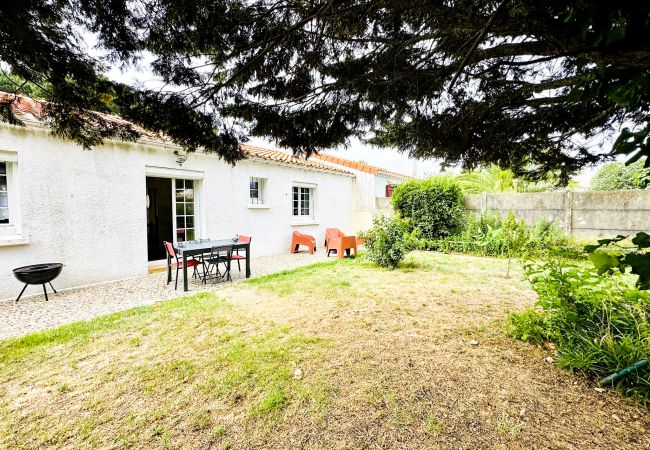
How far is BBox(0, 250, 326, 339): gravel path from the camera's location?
4.45 m

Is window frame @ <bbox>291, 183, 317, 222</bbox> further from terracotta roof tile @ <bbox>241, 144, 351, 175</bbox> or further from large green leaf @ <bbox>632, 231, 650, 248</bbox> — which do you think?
large green leaf @ <bbox>632, 231, 650, 248</bbox>

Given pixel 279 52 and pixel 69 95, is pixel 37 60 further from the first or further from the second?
pixel 279 52

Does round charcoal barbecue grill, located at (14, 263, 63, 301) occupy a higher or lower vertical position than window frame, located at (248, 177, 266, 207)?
lower

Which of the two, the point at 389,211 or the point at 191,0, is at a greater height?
the point at 191,0

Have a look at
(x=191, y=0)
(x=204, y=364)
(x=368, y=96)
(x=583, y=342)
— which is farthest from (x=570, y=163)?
(x=204, y=364)

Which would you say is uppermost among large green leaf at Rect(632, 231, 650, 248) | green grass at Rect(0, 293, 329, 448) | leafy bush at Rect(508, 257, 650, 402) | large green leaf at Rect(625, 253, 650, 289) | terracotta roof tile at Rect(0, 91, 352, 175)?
terracotta roof tile at Rect(0, 91, 352, 175)

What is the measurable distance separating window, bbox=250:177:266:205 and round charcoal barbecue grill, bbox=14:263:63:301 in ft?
18.3

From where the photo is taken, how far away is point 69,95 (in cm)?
266

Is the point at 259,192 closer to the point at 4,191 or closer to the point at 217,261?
the point at 217,261

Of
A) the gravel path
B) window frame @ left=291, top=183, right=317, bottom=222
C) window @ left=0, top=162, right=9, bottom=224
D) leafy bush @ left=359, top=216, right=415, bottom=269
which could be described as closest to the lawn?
the gravel path

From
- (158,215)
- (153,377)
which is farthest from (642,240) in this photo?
(158,215)

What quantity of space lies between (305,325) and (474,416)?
2.27 metres

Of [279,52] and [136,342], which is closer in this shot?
[279,52]

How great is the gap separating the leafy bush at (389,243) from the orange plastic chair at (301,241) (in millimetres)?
3119
